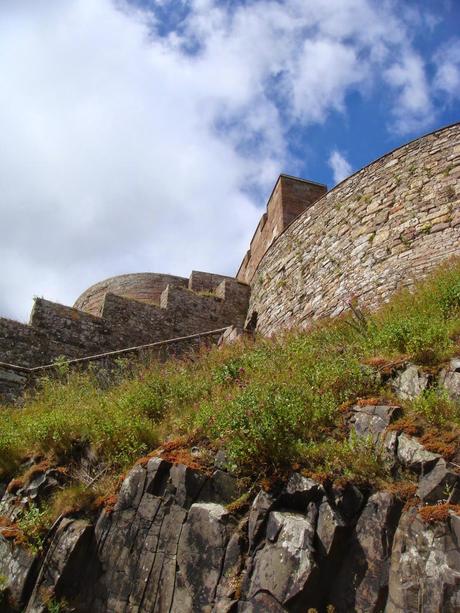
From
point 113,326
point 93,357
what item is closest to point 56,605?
point 93,357

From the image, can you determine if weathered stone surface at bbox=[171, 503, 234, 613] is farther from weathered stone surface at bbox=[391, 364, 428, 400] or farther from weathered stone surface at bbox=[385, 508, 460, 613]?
weathered stone surface at bbox=[391, 364, 428, 400]

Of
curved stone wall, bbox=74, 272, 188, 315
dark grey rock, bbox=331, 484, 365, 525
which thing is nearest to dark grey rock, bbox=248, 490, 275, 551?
Result: dark grey rock, bbox=331, 484, 365, 525

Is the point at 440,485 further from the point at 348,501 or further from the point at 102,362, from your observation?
the point at 102,362

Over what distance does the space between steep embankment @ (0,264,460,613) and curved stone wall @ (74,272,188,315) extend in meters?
12.2

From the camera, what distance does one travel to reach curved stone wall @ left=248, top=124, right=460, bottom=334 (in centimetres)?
978

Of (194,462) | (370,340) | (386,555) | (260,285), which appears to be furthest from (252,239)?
(386,555)

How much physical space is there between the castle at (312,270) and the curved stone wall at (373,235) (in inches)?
0.9

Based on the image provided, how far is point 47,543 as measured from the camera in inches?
203

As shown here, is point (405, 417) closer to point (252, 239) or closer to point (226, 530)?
point (226, 530)

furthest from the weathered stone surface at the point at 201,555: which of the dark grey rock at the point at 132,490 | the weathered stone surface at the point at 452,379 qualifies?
the weathered stone surface at the point at 452,379

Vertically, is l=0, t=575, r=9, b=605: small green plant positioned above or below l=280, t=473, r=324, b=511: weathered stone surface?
below

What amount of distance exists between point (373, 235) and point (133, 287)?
33.6 ft

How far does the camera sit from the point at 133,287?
19.2m

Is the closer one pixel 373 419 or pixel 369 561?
pixel 369 561
